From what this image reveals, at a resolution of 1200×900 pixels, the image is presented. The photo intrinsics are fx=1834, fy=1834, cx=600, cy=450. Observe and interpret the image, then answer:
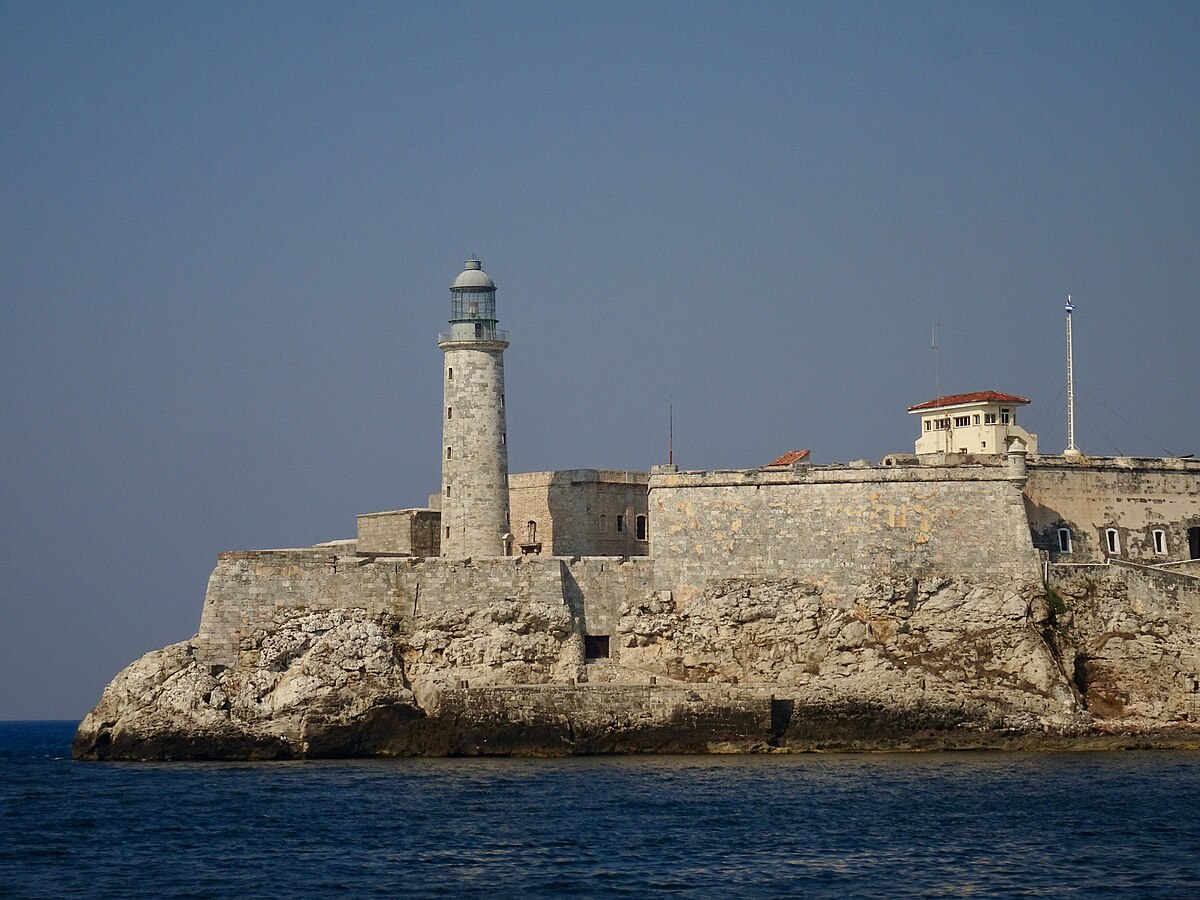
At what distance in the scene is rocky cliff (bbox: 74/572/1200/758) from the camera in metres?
35.6

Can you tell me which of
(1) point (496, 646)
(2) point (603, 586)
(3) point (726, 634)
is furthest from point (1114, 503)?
(1) point (496, 646)

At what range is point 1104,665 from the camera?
1430 inches

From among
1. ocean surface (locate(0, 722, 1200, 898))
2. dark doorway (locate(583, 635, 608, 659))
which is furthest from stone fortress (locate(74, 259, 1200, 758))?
ocean surface (locate(0, 722, 1200, 898))

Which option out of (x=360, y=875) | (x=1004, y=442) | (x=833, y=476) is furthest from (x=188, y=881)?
(x=1004, y=442)

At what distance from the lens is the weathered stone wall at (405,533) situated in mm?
42875

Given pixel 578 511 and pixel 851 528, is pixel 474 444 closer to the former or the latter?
pixel 578 511

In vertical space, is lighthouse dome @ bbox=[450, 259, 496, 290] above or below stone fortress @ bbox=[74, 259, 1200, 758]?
above

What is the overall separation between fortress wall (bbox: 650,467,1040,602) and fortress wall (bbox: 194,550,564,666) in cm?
304

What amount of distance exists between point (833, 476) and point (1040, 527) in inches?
202

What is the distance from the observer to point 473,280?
137 ft

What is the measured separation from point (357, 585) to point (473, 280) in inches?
315

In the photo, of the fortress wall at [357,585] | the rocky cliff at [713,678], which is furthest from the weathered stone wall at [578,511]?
the rocky cliff at [713,678]

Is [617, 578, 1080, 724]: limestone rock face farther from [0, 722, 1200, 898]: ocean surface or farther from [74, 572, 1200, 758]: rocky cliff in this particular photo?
[0, 722, 1200, 898]: ocean surface

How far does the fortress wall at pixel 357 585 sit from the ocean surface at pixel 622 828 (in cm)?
348
